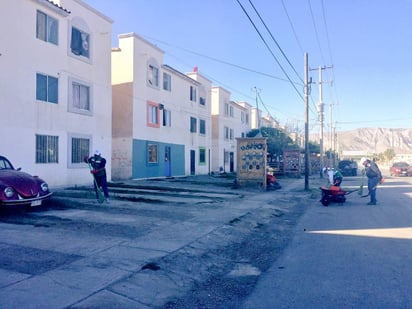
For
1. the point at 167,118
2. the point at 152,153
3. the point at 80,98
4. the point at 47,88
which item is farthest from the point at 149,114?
the point at 47,88

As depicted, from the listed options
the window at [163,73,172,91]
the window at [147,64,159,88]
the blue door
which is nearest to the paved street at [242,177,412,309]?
the window at [147,64,159,88]

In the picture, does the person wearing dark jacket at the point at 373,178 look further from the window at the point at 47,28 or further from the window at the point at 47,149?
the window at the point at 47,28

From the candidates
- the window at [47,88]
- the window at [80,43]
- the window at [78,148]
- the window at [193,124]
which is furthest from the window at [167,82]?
the window at [47,88]

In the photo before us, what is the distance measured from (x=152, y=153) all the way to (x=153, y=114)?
260 cm

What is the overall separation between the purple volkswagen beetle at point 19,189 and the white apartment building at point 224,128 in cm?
2895

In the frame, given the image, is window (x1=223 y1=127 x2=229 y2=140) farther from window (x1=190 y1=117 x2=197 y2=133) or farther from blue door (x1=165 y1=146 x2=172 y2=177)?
blue door (x1=165 y1=146 x2=172 y2=177)

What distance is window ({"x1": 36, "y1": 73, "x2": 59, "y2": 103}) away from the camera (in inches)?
640

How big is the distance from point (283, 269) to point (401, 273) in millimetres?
1744

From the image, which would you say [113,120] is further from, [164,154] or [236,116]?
[236,116]

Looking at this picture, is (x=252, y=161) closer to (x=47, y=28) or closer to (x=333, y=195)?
(x=333, y=195)

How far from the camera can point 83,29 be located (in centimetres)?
1888

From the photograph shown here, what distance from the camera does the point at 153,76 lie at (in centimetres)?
2594

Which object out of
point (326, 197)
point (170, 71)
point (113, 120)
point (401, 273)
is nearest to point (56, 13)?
point (113, 120)

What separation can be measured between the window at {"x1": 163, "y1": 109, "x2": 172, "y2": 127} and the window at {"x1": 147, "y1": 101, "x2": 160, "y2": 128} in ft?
3.53
